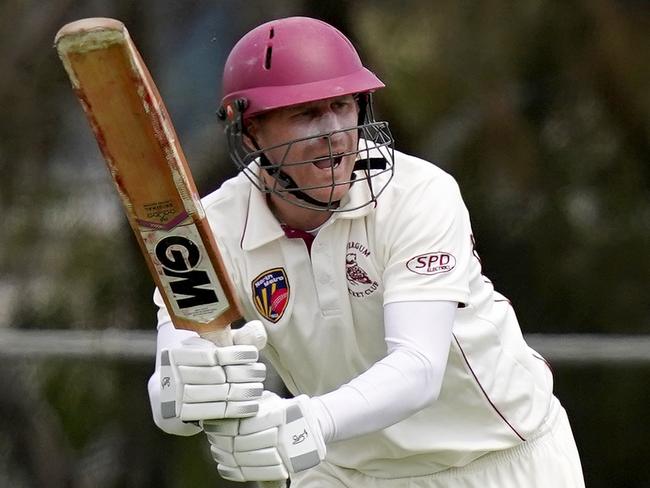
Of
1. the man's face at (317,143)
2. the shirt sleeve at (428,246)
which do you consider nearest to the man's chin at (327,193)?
the man's face at (317,143)

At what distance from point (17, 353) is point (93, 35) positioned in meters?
3.00

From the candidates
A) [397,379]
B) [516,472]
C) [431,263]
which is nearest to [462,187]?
[516,472]

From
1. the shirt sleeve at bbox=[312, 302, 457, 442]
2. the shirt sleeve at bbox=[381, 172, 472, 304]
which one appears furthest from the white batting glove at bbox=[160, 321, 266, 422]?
the shirt sleeve at bbox=[381, 172, 472, 304]

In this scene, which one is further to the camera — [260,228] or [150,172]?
[260,228]

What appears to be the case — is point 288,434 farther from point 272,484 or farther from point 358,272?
point 358,272

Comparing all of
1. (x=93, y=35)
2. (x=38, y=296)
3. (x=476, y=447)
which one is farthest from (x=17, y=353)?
(x=93, y=35)

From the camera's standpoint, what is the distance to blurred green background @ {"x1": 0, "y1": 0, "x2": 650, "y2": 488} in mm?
4723

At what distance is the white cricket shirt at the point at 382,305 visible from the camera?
269cm

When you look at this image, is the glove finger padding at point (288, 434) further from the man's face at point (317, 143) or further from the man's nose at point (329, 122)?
the man's nose at point (329, 122)

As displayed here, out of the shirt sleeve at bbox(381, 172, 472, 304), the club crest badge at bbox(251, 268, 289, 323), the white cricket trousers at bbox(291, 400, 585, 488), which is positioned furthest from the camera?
the white cricket trousers at bbox(291, 400, 585, 488)

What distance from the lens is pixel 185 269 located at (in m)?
2.44

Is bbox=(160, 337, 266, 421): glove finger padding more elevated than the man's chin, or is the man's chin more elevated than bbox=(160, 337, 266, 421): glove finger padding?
the man's chin

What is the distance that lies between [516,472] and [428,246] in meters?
0.57

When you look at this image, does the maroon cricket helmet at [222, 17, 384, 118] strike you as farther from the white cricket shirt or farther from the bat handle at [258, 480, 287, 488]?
the bat handle at [258, 480, 287, 488]
